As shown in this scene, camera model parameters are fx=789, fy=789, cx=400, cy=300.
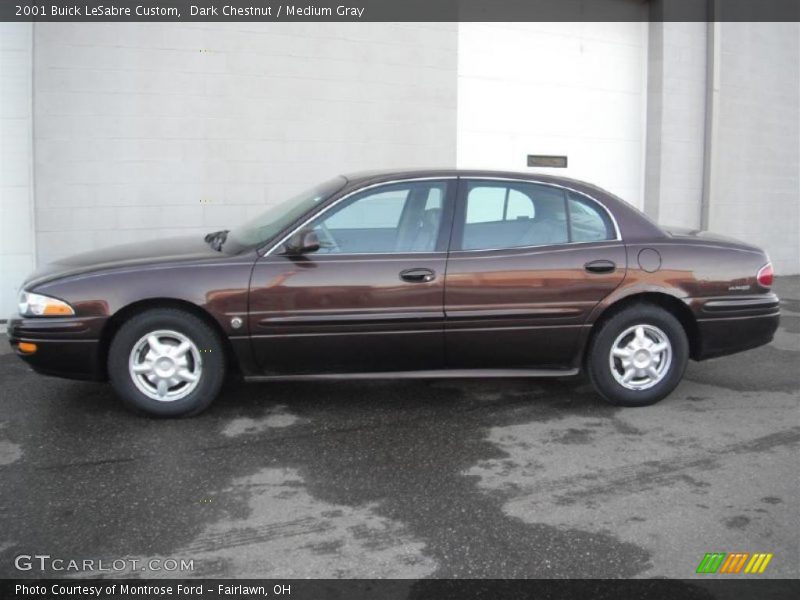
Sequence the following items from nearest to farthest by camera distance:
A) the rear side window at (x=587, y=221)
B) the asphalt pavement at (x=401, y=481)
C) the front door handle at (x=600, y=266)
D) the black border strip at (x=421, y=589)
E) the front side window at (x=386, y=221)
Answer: the black border strip at (x=421, y=589), the asphalt pavement at (x=401, y=481), the front side window at (x=386, y=221), the front door handle at (x=600, y=266), the rear side window at (x=587, y=221)

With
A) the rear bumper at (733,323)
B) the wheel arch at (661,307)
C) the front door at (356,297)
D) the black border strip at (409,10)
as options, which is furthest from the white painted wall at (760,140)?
the front door at (356,297)

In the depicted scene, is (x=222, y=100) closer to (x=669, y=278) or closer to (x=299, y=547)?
(x=669, y=278)

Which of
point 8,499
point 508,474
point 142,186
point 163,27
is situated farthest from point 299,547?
point 163,27

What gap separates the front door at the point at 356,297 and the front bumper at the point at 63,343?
36.6 inches

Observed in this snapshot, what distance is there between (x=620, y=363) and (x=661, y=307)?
45 cm

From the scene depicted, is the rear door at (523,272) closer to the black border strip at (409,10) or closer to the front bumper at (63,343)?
the front bumper at (63,343)

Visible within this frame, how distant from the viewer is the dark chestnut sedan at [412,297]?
461cm

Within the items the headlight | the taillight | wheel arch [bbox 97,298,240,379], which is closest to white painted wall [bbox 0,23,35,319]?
the headlight

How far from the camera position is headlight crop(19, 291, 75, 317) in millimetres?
4551

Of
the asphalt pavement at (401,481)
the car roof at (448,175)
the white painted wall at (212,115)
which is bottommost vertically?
the asphalt pavement at (401,481)

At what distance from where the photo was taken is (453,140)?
907cm

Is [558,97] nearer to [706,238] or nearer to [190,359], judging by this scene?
[706,238]

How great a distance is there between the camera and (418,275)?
4.74m

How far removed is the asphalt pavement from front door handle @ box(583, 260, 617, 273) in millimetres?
914
